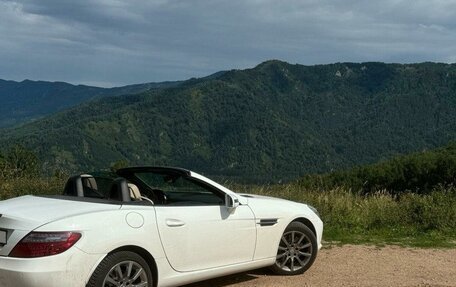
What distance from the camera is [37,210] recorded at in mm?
4605

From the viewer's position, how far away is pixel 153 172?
5922 millimetres

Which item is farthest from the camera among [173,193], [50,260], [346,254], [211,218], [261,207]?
[346,254]

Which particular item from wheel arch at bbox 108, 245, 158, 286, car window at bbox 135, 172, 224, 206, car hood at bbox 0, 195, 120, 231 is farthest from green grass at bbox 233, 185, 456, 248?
car hood at bbox 0, 195, 120, 231

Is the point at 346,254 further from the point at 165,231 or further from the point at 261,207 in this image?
the point at 165,231

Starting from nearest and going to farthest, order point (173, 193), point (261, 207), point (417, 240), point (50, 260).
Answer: point (50, 260)
point (261, 207)
point (173, 193)
point (417, 240)

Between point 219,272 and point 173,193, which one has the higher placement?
point 173,193

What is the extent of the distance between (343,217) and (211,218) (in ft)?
19.4

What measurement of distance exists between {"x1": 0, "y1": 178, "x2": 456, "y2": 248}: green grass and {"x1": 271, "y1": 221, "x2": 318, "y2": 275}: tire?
7.65ft

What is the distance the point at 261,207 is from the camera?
5863mm

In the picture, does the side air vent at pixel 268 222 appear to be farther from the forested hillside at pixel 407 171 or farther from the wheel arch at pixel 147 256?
the forested hillside at pixel 407 171

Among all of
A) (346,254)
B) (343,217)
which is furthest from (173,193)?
(343,217)

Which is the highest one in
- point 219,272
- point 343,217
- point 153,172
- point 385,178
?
point 153,172

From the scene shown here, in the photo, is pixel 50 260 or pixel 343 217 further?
pixel 343 217

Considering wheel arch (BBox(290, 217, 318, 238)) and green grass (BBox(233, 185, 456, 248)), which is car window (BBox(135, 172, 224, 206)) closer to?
wheel arch (BBox(290, 217, 318, 238))
